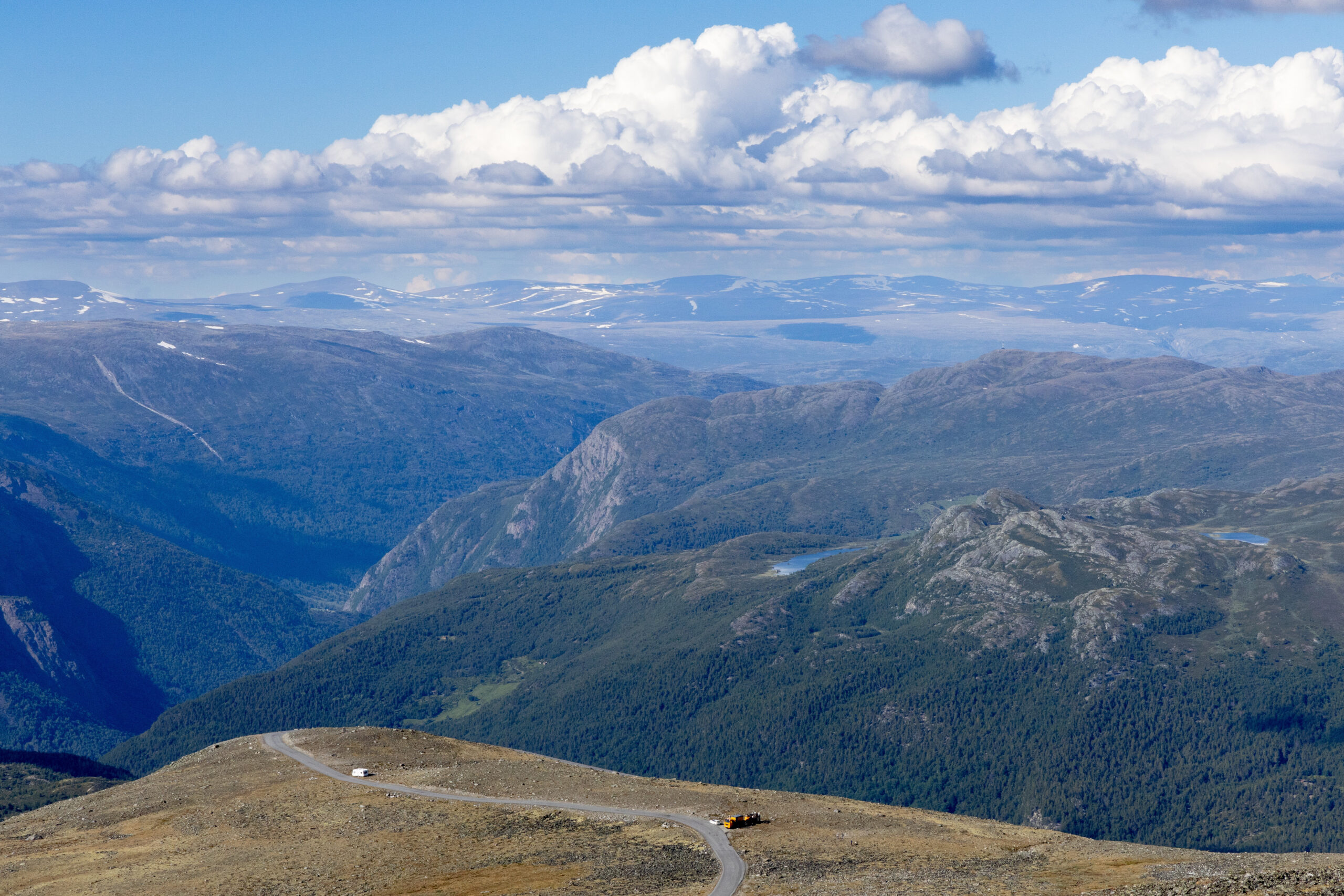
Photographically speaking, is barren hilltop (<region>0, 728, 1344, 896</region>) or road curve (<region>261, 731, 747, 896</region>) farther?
road curve (<region>261, 731, 747, 896</region>)

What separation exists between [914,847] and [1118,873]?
19292mm

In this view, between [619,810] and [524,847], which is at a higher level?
[524,847]

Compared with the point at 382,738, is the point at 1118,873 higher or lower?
higher

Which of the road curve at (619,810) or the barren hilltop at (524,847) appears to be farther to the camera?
the road curve at (619,810)

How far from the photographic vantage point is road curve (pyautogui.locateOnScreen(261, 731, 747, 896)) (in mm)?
98250

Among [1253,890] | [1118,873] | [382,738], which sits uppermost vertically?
[1253,890]

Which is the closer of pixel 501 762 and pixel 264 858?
pixel 264 858

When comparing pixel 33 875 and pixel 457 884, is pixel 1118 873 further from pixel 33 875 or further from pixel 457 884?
pixel 33 875

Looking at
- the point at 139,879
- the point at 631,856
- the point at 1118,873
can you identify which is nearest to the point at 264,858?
the point at 139,879

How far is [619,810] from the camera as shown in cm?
11906

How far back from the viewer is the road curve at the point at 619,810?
3868 inches

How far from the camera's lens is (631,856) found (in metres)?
104

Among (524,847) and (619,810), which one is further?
(619,810)

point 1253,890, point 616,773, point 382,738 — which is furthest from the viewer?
point 382,738
